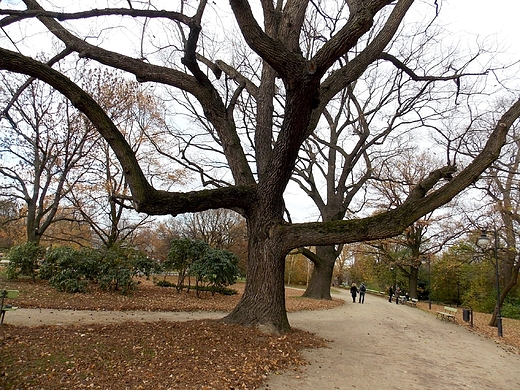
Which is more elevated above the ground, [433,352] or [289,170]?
[289,170]

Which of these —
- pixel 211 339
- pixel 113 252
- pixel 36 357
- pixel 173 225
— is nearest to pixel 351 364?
pixel 211 339

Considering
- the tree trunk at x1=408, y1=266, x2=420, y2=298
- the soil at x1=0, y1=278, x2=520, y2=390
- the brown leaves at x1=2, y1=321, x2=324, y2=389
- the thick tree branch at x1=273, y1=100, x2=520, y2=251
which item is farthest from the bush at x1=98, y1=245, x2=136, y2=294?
the tree trunk at x1=408, y1=266, x2=420, y2=298

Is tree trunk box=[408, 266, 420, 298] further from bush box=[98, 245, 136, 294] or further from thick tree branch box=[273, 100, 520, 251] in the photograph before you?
thick tree branch box=[273, 100, 520, 251]

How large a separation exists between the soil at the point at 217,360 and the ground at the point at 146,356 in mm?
12

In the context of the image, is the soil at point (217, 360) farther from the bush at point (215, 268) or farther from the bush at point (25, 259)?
the bush at point (25, 259)

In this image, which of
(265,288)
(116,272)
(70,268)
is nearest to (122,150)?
(265,288)

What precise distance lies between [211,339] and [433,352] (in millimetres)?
5216

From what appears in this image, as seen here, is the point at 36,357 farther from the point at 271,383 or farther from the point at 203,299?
the point at 203,299

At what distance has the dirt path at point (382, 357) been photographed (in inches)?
209

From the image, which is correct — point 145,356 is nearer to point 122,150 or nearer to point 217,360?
point 217,360

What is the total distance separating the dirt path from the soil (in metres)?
0.02

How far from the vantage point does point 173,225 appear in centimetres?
4303

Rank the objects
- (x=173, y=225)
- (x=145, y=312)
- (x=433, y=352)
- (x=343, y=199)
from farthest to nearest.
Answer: (x=173, y=225) < (x=343, y=199) < (x=145, y=312) < (x=433, y=352)

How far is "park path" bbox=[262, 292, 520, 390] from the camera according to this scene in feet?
17.2
